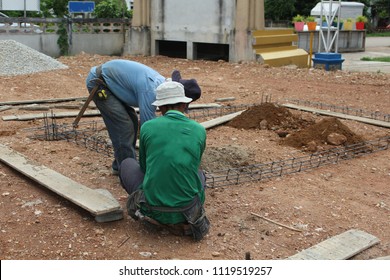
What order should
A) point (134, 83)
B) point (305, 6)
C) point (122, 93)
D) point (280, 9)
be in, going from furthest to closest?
point (305, 6) → point (280, 9) → point (122, 93) → point (134, 83)

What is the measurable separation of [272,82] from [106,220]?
28.7ft

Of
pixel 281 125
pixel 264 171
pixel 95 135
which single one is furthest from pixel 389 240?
pixel 95 135

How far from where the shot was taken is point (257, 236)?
4.46 meters

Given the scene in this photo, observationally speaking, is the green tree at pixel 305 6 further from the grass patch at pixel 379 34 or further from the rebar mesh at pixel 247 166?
the rebar mesh at pixel 247 166

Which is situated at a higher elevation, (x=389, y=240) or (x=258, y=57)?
(x=258, y=57)

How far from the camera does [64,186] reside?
5.09 m

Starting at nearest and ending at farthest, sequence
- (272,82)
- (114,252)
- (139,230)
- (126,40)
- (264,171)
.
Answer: (114,252) → (139,230) → (264,171) → (272,82) → (126,40)

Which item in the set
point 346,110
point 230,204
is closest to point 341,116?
point 346,110

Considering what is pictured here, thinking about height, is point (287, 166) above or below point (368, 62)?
below

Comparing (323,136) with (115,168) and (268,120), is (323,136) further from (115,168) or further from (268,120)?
(115,168)

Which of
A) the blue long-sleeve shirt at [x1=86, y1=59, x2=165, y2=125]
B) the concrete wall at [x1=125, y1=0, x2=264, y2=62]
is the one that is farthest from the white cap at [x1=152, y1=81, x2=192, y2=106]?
the concrete wall at [x1=125, y1=0, x2=264, y2=62]

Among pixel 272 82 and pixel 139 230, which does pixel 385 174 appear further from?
pixel 272 82

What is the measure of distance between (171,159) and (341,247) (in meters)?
1.49

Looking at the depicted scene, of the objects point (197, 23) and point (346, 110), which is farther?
point (197, 23)
